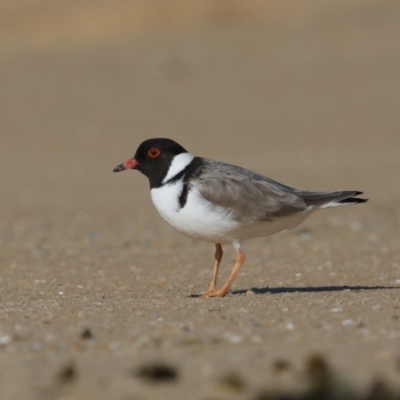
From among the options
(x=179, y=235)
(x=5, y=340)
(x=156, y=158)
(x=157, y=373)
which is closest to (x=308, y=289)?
(x=156, y=158)

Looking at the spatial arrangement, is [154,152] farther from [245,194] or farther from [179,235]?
[179,235]

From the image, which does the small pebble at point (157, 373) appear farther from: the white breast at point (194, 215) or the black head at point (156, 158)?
the black head at point (156, 158)

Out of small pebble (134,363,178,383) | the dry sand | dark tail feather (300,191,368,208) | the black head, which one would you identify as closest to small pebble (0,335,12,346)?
the dry sand

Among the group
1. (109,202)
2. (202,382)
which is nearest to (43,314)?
(202,382)

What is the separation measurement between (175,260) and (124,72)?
58.8 feet

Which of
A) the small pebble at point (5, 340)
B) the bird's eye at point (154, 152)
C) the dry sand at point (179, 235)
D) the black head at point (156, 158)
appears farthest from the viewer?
the bird's eye at point (154, 152)

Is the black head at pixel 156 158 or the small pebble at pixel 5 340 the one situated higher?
the black head at pixel 156 158

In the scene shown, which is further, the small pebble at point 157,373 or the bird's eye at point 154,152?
the bird's eye at point 154,152

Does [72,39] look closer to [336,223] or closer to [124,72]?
[124,72]

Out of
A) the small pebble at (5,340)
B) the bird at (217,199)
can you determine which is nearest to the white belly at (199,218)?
the bird at (217,199)

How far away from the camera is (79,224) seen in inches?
552

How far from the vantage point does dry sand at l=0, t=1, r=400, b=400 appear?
5.12m

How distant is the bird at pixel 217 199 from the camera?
7.67 meters

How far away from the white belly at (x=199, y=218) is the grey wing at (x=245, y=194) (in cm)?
6
